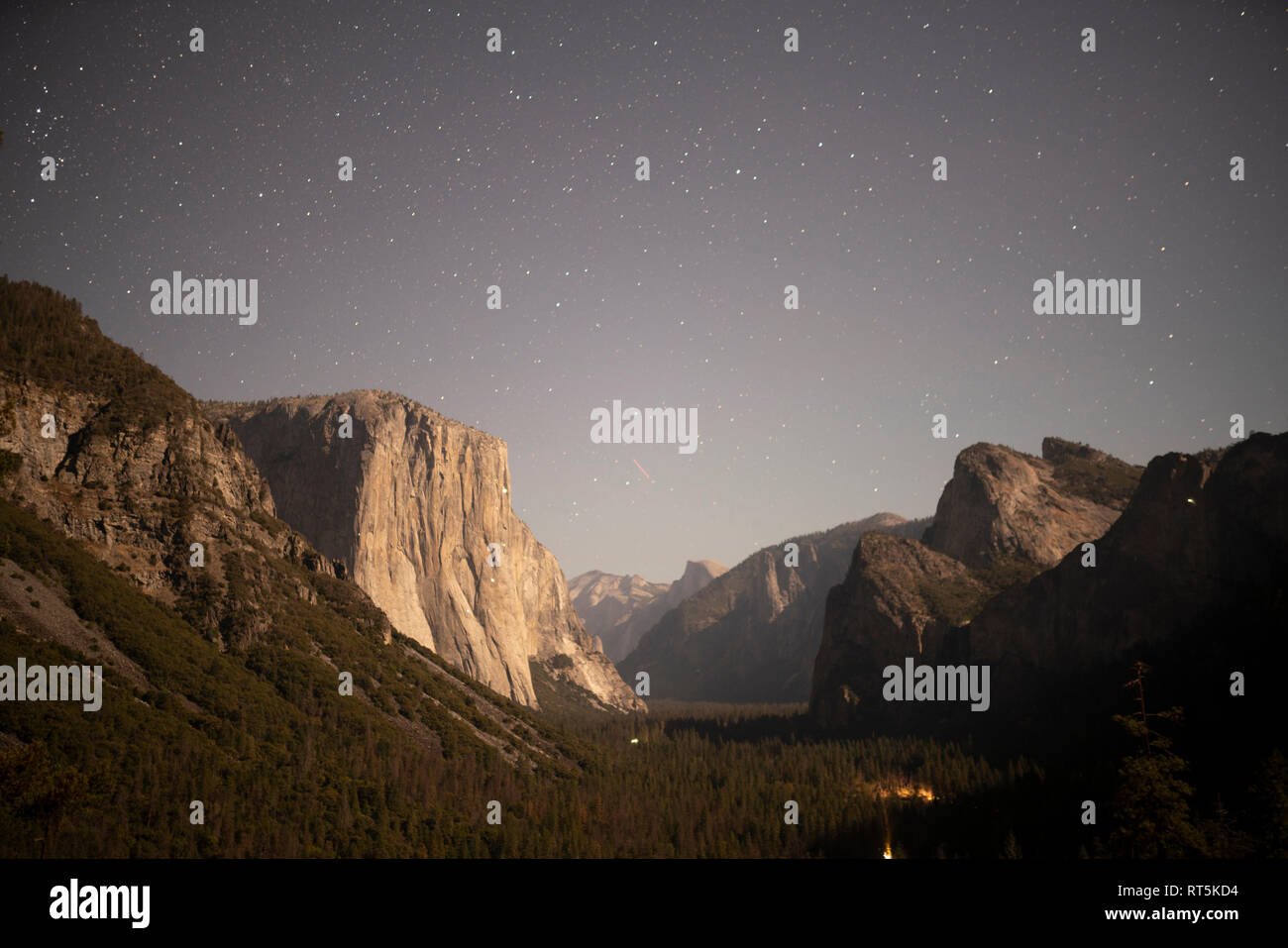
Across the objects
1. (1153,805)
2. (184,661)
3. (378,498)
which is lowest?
(1153,805)

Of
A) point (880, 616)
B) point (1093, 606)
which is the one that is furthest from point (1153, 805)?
point (880, 616)

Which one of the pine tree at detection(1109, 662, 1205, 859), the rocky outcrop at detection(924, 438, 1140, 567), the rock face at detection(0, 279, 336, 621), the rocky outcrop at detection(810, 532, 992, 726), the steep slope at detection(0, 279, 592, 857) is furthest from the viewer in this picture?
the rocky outcrop at detection(924, 438, 1140, 567)

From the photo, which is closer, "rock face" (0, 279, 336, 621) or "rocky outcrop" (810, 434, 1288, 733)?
"rock face" (0, 279, 336, 621)

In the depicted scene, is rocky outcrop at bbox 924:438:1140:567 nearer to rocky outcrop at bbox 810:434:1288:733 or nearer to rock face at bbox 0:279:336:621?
rocky outcrop at bbox 810:434:1288:733

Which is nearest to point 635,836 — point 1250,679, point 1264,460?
point 1250,679

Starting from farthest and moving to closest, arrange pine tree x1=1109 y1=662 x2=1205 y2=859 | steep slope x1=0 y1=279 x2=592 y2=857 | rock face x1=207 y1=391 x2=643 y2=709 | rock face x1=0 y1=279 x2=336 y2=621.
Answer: rock face x1=207 y1=391 x2=643 y2=709, rock face x1=0 y1=279 x2=336 y2=621, steep slope x1=0 y1=279 x2=592 y2=857, pine tree x1=1109 y1=662 x2=1205 y2=859

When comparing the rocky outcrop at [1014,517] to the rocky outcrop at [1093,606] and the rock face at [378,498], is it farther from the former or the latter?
the rock face at [378,498]

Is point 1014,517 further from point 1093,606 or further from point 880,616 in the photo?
point 1093,606

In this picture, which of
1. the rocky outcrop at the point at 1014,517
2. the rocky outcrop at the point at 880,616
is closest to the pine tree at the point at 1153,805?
the rocky outcrop at the point at 880,616

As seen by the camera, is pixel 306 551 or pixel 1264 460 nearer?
pixel 1264 460

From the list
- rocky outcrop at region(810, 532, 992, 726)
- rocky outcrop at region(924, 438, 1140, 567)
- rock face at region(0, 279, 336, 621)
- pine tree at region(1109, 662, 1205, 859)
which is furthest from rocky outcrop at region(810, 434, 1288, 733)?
rock face at region(0, 279, 336, 621)
